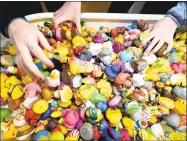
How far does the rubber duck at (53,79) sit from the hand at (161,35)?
243 mm

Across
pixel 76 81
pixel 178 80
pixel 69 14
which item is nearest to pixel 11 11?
pixel 69 14

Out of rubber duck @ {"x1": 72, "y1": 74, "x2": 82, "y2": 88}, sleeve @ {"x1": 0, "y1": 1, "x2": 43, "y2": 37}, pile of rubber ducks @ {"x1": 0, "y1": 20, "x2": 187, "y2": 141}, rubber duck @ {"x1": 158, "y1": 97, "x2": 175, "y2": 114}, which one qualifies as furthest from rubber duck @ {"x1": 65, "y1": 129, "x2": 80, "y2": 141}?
sleeve @ {"x1": 0, "y1": 1, "x2": 43, "y2": 37}

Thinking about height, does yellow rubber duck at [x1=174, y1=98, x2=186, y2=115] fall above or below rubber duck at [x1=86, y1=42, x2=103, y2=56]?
below

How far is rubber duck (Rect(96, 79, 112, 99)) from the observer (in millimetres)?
657

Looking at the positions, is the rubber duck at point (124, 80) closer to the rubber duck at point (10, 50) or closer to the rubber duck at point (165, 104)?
the rubber duck at point (165, 104)

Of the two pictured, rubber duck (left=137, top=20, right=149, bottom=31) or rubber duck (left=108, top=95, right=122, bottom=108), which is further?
rubber duck (left=137, top=20, right=149, bottom=31)

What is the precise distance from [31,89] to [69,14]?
9.2 inches

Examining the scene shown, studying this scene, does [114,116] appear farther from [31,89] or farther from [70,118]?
[31,89]

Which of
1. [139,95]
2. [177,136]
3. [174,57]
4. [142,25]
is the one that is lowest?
[177,136]

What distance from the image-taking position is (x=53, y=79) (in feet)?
2.13

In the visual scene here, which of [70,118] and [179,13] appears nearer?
[70,118]

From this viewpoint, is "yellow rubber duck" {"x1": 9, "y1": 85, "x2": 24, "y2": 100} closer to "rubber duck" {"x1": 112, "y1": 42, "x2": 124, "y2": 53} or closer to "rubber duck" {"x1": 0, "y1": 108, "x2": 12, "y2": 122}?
"rubber duck" {"x1": 0, "y1": 108, "x2": 12, "y2": 122}

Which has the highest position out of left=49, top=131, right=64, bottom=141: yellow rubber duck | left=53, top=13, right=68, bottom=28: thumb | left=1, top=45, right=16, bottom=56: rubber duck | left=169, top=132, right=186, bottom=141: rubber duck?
left=53, top=13, right=68, bottom=28: thumb

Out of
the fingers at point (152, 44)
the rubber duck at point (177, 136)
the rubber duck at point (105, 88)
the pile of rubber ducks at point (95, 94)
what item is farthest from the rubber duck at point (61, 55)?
the rubber duck at point (177, 136)
